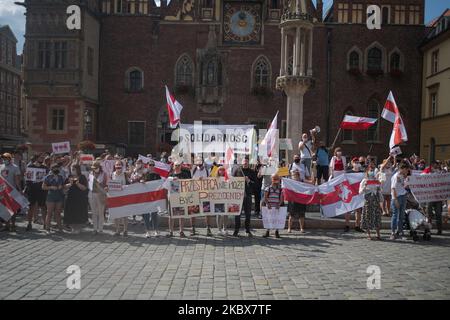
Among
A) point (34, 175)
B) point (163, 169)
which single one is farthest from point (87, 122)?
point (34, 175)

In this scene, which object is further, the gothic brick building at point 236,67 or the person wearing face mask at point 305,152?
the gothic brick building at point 236,67

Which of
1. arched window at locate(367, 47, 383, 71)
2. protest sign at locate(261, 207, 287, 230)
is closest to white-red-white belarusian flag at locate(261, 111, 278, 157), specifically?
protest sign at locate(261, 207, 287, 230)

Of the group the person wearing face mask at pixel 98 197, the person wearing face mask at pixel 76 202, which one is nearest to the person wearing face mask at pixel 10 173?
the person wearing face mask at pixel 76 202

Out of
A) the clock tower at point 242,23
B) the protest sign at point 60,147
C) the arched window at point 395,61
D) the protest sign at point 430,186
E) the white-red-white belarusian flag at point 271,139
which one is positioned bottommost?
the protest sign at point 430,186

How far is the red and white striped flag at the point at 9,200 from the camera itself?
40.5 ft

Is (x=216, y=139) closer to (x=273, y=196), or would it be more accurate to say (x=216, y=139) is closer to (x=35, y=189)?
(x=273, y=196)

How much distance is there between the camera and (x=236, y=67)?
33969 millimetres

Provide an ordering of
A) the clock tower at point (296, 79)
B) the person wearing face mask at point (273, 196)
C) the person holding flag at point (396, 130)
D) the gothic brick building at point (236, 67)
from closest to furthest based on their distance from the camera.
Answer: the person wearing face mask at point (273, 196), the person holding flag at point (396, 130), the clock tower at point (296, 79), the gothic brick building at point (236, 67)

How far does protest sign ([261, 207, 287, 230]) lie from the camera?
11836 mm

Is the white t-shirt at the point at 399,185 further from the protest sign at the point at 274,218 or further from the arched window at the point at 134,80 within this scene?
the arched window at the point at 134,80

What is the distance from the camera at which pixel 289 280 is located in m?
7.65

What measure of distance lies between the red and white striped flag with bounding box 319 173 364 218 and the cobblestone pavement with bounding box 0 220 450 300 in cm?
110

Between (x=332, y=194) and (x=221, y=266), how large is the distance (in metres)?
5.75

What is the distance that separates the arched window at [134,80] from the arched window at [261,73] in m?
8.35
